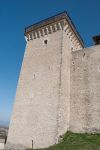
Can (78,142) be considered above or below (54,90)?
below

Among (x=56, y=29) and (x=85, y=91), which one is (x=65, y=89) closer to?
(x=85, y=91)

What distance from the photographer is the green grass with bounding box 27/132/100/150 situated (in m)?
10.1

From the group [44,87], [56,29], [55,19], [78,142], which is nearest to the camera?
[78,142]

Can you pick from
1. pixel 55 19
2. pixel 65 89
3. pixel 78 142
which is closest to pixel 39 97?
pixel 65 89

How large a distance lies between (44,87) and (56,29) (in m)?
5.16

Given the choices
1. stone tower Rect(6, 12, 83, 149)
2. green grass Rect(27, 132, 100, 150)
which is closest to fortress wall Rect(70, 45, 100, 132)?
stone tower Rect(6, 12, 83, 149)

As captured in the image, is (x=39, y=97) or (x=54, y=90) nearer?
(x=54, y=90)

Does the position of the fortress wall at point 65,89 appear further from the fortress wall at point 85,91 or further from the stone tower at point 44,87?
the fortress wall at point 85,91

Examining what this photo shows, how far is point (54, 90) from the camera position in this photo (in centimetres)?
1348

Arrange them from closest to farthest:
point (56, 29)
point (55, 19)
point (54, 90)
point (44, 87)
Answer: point (54, 90) → point (44, 87) → point (56, 29) → point (55, 19)

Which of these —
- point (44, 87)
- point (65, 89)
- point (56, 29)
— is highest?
point (56, 29)

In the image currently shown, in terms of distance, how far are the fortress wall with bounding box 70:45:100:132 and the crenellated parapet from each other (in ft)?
6.99

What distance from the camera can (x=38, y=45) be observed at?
1652cm

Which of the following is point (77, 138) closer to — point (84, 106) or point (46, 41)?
point (84, 106)
